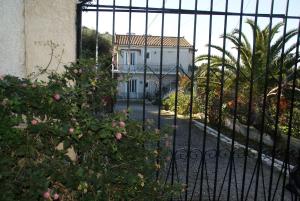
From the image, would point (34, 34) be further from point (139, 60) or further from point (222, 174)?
point (139, 60)

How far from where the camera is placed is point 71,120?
245 cm

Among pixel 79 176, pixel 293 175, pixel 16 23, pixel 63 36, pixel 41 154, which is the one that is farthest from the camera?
pixel 293 175

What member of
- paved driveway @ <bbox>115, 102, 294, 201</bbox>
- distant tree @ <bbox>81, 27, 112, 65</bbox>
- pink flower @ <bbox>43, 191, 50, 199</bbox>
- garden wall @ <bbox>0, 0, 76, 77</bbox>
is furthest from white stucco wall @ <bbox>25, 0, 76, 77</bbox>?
pink flower @ <bbox>43, 191, 50, 199</bbox>

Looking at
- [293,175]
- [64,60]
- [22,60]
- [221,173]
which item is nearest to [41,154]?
[22,60]

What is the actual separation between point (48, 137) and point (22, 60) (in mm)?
760

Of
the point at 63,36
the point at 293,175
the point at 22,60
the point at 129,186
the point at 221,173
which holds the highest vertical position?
the point at 63,36

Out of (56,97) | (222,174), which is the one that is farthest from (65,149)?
(222,174)

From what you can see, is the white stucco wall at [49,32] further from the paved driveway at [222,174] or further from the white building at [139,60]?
the paved driveway at [222,174]

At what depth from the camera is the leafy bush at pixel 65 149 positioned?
2250 mm

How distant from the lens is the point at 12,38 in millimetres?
2826

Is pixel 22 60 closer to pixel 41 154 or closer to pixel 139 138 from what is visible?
pixel 41 154

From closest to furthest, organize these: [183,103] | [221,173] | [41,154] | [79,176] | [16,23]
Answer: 1. [79,176]
2. [41,154]
3. [16,23]
4. [221,173]
5. [183,103]

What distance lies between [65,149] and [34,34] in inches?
42.6

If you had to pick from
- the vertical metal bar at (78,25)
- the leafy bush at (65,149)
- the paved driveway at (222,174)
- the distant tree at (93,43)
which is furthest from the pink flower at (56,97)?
the vertical metal bar at (78,25)
